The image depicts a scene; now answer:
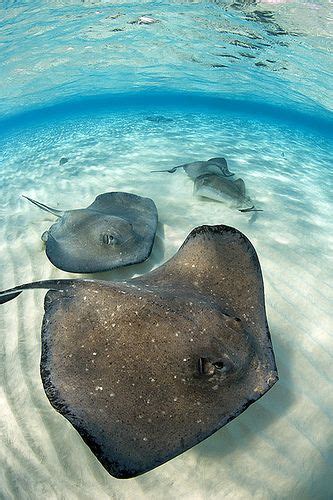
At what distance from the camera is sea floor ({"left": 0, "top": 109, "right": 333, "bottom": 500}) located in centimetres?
256

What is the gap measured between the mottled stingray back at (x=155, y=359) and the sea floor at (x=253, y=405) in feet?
3.30

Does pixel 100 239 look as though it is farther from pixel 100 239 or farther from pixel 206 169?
pixel 206 169

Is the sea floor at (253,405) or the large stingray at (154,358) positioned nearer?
the large stingray at (154,358)

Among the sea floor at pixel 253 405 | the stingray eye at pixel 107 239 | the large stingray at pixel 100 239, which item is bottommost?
the sea floor at pixel 253 405

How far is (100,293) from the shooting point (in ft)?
8.63

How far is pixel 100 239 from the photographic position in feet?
14.7

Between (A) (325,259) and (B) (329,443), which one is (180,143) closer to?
(A) (325,259)

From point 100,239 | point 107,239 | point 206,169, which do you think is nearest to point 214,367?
point 107,239

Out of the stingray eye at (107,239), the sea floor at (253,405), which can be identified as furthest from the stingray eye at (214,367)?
the stingray eye at (107,239)

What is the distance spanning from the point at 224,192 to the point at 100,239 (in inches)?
128

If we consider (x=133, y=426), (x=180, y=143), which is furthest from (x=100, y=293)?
(x=180, y=143)

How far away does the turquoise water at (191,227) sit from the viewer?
103 inches

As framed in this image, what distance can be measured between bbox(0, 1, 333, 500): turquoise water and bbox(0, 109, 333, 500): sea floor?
13mm

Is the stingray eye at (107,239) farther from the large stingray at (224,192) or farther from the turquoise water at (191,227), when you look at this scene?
the large stingray at (224,192)
